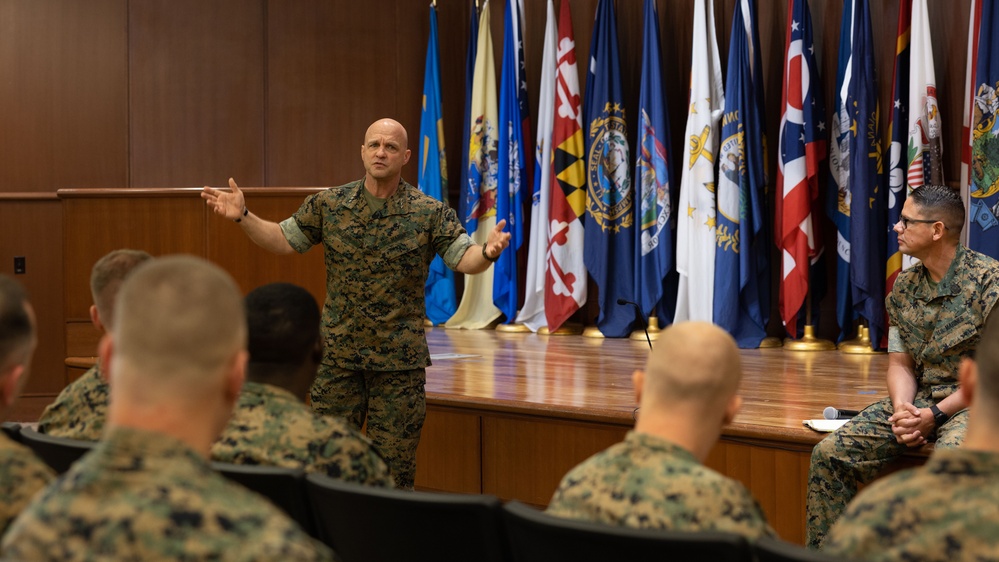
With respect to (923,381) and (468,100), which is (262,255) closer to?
(923,381)

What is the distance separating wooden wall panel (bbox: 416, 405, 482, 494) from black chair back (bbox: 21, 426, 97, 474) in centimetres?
236

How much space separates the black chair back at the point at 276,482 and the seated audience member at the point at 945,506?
38.5 inches

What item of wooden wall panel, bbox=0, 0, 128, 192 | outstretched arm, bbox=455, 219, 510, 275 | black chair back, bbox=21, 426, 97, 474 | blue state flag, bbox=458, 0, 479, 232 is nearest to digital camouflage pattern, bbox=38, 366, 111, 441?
black chair back, bbox=21, 426, 97, 474

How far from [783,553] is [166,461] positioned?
2.77ft

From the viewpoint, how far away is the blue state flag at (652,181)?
7.52 metres

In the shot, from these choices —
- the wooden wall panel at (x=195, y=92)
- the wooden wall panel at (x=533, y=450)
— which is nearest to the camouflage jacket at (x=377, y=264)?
the wooden wall panel at (x=533, y=450)

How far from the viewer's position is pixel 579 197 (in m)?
7.89

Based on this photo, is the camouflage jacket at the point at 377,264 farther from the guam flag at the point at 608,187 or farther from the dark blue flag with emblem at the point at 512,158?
the dark blue flag with emblem at the point at 512,158

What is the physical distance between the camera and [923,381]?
3.66 m

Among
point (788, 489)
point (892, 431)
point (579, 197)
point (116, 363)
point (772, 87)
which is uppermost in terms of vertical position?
point (772, 87)

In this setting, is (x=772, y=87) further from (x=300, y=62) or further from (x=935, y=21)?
(x=300, y=62)

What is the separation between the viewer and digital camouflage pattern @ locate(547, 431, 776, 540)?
173cm

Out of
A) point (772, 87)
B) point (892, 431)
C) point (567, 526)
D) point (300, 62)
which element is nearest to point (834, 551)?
point (567, 526)

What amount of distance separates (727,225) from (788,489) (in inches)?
138
